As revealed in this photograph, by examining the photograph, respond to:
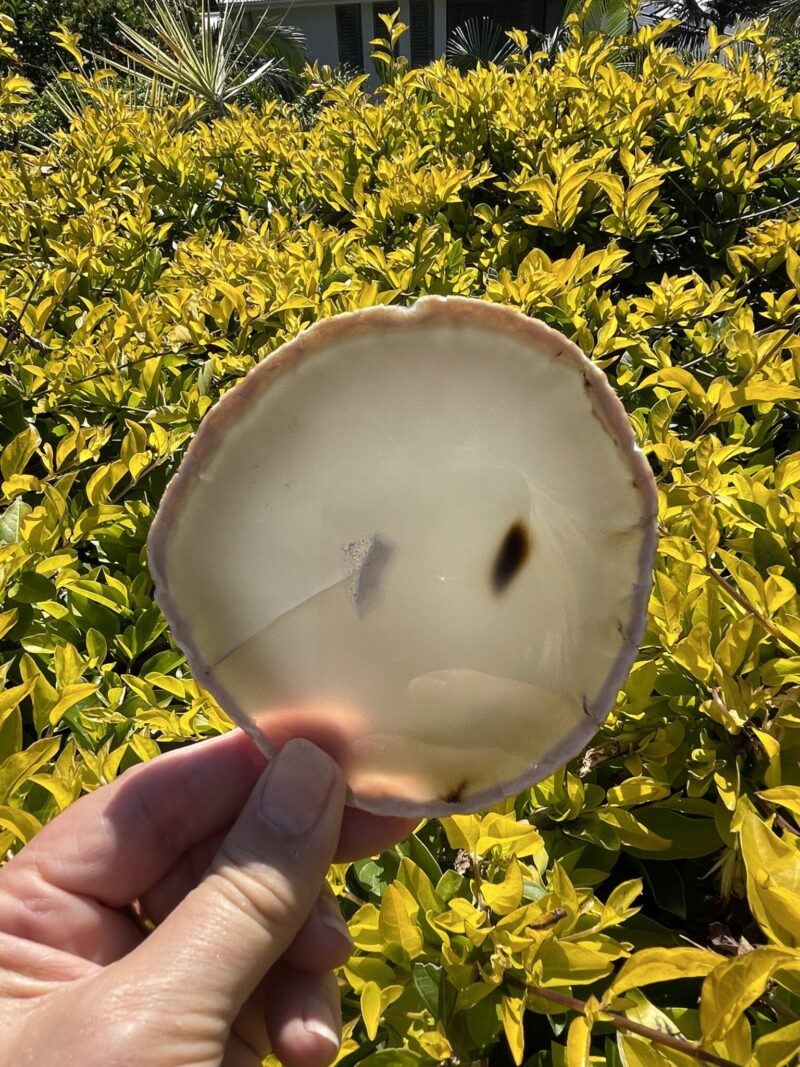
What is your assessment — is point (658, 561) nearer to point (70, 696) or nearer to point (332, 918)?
point (332, 918)

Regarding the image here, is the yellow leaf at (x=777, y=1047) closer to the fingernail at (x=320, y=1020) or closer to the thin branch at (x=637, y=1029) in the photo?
the thin branch at (x=637, y=1029)

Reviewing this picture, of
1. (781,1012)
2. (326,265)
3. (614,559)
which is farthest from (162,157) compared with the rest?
(781,1012)

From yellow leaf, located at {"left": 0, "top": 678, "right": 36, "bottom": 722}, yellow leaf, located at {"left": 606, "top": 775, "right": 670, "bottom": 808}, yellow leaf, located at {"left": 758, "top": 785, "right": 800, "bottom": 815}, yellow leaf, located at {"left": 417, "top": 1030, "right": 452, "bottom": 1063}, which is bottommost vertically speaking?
yellow leaf, located at {"left": 417, "top": 1030, "right": 452, "bottom": 1063}

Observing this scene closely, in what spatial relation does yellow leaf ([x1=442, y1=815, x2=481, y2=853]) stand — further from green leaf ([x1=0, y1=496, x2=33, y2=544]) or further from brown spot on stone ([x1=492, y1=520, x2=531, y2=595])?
green leaf ([x1=0, y1=496, x2=33, y2=544])

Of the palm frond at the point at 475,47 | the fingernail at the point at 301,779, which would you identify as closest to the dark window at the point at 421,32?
the palm frond at the point at 475,47

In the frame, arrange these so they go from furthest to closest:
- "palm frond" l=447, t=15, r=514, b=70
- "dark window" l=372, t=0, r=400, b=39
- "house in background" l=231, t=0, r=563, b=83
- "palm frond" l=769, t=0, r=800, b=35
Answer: "house in background" l=231, t=0, r=563, b=83 < "dark window" l=372, t=0, r=400, b=39 < "palm frond" l=769, t=0, r=800, b=35 < "palm frond" l=447, t=15, r=514, b=70

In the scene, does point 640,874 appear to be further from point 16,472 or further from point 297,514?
point 16,472

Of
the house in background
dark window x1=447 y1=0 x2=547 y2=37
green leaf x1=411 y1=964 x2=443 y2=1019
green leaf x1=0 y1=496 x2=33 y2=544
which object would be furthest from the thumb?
dark window x1=447 y1=0 x2=547 y2=37
